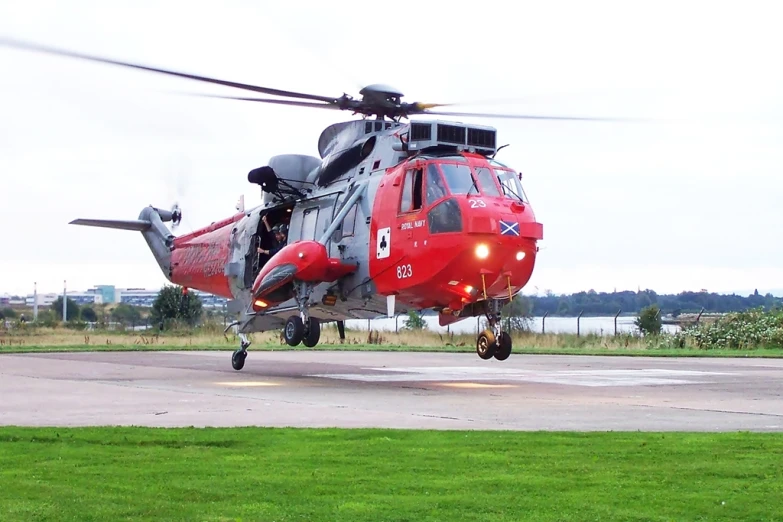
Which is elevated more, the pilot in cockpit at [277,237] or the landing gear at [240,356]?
the pilot in cockpit at [277,237]

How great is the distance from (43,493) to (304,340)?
14.9 meters

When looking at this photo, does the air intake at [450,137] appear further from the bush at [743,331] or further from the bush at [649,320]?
the bush at [649,320]

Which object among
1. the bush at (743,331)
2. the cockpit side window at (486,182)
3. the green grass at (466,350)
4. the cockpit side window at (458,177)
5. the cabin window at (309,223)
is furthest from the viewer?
the bush at (743,331)

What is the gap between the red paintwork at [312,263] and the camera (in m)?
21.6

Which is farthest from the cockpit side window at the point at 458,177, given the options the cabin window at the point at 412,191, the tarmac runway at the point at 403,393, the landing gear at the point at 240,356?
the landing gear at the point at 240,356

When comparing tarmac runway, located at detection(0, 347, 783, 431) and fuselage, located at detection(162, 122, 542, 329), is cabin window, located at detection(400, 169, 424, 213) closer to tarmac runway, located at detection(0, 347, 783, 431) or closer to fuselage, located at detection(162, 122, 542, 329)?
fuselage, located at detection(162, 122, 542, 329)

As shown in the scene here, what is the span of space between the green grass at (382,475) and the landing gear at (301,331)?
35.8 feet

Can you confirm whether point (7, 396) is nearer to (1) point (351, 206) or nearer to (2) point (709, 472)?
(1) point (351, 206)

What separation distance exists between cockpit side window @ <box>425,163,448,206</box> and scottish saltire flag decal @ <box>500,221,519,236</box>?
4.18ft

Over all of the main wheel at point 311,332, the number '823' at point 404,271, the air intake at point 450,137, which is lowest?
the main wheel at point 311,332

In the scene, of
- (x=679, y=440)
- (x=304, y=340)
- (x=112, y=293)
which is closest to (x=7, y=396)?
(x=304, y=340)

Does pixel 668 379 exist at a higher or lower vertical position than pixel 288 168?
lower

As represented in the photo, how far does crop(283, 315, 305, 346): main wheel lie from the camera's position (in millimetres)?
22391

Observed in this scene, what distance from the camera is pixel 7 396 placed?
17.2 metres
